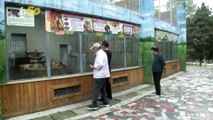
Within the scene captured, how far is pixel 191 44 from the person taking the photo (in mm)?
23719

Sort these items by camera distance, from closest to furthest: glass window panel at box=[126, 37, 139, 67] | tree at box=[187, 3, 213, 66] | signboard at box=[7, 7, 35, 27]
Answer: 1. signboard at box=[7, 7, 35, 27]
2. glass window panel at box=[126, 37, 139, 67]
3. tree at box=[187, 3, 213, 66]

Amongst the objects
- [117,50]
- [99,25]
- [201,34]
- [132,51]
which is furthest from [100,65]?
[201,34]

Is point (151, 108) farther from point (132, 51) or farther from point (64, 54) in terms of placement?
point (132, 51)

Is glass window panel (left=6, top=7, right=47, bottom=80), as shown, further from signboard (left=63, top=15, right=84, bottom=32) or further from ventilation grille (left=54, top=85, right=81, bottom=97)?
signboard (left=63, top=15, right=84, bottom=32)

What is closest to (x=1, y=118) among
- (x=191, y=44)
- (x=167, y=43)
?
(x=167, y=43)

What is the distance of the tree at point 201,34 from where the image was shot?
871 inches

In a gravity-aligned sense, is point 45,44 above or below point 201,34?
below

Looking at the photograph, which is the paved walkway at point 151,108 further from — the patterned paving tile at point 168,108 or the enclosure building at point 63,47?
the enclosure building at point 63,47

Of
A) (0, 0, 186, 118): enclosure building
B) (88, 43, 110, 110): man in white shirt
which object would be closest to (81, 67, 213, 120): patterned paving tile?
(88, 43, 110, 110): man in white shirt

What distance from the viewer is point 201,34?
22250 mm

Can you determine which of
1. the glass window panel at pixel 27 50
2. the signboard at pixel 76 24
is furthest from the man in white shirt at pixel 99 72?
the glass window panel at pixel 27 50

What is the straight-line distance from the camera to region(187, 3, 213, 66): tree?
22.1 m

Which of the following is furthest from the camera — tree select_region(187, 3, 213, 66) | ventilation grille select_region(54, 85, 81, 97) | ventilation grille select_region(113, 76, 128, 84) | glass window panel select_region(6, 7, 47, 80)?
tree select_region(187, 3, 213, 66)

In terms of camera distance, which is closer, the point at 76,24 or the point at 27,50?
the point at 27,50
